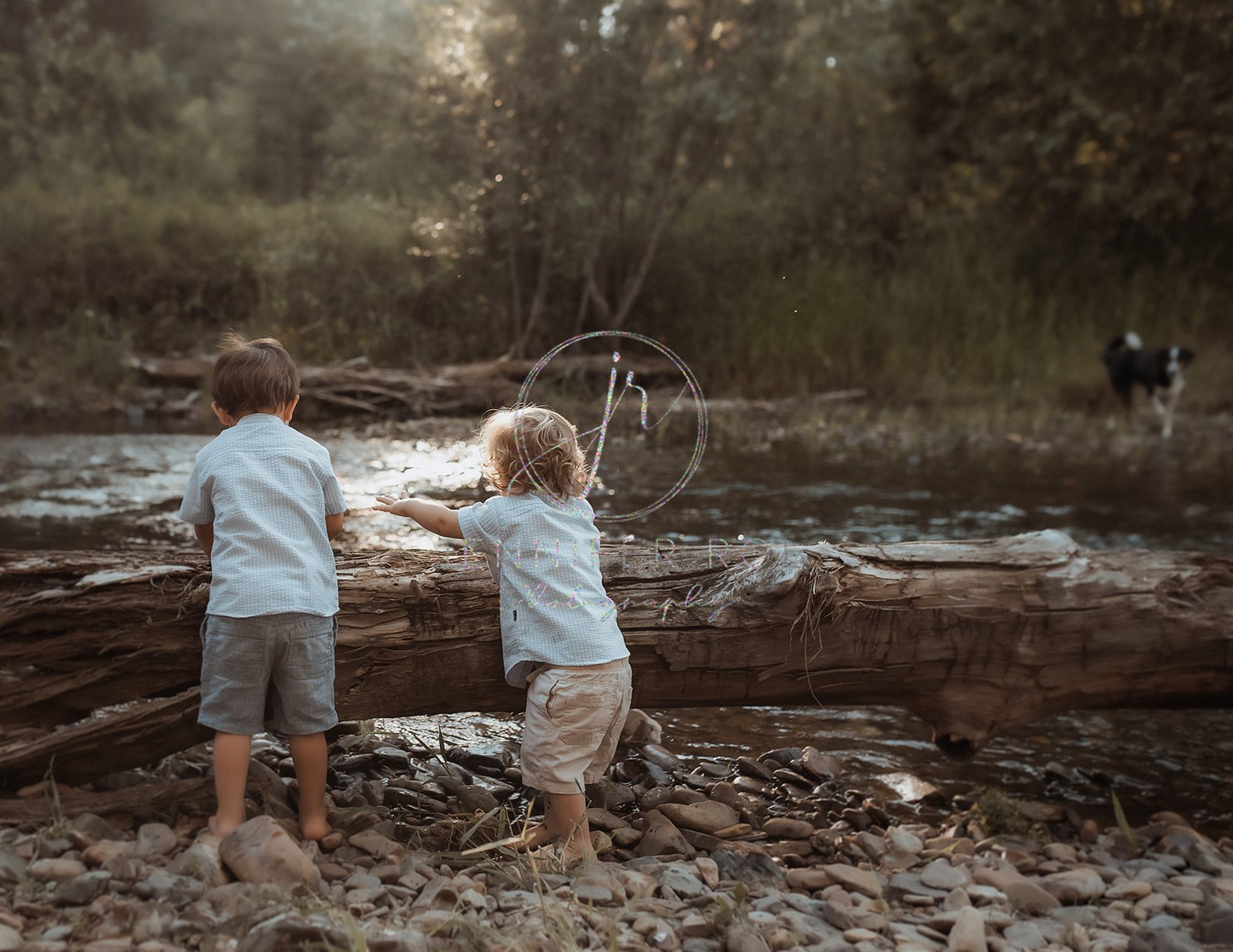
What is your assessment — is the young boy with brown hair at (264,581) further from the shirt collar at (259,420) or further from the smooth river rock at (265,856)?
the smooth river rock at (265,856)

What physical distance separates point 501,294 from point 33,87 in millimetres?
12091

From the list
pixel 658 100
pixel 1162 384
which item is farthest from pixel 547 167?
pixel 1162 384

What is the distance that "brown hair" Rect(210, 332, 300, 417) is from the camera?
278 cm

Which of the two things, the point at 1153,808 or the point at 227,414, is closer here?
the point at 227,414

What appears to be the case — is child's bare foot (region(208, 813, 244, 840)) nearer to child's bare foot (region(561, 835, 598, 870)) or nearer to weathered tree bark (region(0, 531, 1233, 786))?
weathered tree bark (region(0, 531, 1233, 786))

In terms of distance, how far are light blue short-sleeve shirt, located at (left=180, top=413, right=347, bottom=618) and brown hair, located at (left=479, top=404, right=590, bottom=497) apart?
421 mm

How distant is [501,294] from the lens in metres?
13.8

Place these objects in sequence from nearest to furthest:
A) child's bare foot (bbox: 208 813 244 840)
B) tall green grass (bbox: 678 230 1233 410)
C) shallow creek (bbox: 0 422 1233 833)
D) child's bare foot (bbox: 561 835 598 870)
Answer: child's bare foot (bbox: 208 813 244 840) → child's bare foot (bbox: 561 835 598 870) → shallow creek (bbox: 0 422 1233 833) → tall green grass (bbox: 678 230 1233 410)

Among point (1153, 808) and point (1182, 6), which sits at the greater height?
point (1182, 6)

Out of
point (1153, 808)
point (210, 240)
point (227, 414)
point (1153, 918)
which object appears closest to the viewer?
point (1153, 918)

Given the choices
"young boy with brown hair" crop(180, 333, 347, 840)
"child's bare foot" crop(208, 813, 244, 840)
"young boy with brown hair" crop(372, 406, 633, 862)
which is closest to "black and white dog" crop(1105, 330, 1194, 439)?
"young boy with brown hair" crop(372, 406, 633, 862)

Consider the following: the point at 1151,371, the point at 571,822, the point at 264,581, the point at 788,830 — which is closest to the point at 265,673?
the point at 264,581

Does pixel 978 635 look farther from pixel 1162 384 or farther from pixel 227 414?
pixel 1162 384

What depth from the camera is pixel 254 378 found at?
9.13 ft
